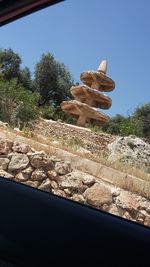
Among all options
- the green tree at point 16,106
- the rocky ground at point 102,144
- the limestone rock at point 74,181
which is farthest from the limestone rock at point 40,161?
the green tree at point 16,106

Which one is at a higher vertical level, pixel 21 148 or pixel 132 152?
pixel 132 152

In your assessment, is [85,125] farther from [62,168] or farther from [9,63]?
[62,168]

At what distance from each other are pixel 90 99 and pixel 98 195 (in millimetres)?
10323

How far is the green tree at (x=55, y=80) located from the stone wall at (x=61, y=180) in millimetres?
10604

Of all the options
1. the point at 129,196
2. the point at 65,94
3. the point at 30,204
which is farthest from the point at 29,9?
the point at 65,94

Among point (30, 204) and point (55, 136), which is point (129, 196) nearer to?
point (30, 204)

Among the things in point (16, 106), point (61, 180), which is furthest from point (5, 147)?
point (16, 106)

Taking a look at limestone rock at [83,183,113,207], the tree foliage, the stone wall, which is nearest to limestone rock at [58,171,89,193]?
the stone wall

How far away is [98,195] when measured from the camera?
617 cm

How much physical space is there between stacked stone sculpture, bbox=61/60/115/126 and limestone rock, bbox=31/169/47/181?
8670mm

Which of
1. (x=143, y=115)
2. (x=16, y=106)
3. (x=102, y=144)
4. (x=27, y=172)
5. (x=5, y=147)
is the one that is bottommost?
(x=27, y=172)

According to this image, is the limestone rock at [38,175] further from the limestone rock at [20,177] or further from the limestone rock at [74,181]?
the limestone rock at [74,181]

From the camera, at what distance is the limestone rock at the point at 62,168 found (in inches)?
270

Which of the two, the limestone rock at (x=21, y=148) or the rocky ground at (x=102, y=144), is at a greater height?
the rocky ground at (x=102, y=144)
